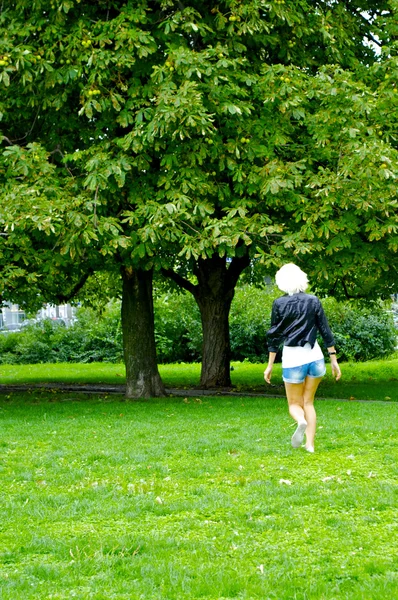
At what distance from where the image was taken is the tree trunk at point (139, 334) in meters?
16.8

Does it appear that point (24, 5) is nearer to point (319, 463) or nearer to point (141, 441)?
point (141, 441)

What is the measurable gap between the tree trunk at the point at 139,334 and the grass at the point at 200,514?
5.80 metres

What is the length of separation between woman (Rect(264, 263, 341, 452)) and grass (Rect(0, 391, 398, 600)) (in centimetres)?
63

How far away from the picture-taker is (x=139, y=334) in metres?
16.9

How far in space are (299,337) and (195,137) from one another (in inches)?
236

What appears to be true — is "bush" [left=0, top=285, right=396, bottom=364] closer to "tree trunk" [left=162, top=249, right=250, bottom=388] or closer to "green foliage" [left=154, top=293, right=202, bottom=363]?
"green foliage" [left=154, top=293, right=202, bottom=363]

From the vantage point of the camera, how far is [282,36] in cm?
1468

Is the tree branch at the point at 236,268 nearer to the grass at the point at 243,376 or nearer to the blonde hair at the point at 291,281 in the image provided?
the grass at the point at 243,376

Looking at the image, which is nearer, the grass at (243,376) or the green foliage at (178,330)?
the grass at (243,376)

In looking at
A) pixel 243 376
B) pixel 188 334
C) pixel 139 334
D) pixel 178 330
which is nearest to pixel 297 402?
pixel 139 334

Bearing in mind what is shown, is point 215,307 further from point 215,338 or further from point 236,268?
point 236,268

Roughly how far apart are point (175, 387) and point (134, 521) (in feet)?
49.6

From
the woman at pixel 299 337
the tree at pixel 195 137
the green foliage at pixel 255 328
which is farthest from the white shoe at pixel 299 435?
the green foliage at pixel 255 328

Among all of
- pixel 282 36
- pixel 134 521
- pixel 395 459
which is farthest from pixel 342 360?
pixel 134 521
